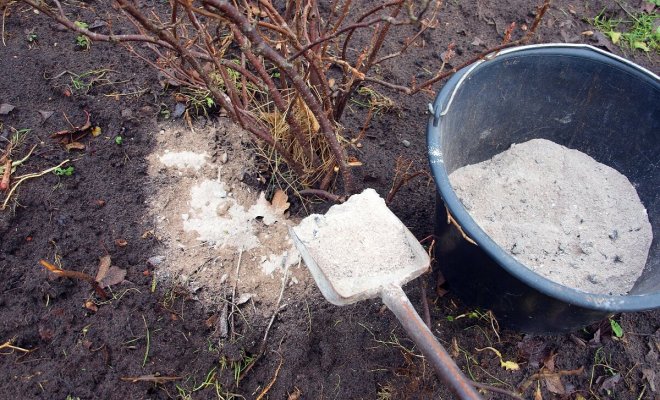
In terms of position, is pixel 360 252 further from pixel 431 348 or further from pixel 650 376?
pixel 650 376

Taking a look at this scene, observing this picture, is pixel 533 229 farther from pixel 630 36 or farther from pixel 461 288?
pixel 630 36

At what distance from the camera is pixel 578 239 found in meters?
2.02

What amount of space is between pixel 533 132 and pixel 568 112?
0.18 m

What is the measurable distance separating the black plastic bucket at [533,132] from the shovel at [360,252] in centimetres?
21

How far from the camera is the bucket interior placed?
78.6 inches

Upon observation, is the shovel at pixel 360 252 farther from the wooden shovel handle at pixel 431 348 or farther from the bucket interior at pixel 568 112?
the bucket interior at pixel 568 112

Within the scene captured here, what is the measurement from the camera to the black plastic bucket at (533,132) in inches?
62.7

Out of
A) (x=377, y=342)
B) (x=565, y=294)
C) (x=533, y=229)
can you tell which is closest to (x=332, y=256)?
(x=377, y=342)

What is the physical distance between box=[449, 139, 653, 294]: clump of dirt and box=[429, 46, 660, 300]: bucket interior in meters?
0.05

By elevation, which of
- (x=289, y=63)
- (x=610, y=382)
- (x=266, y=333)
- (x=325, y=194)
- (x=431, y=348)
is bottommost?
(x=266, y=333)

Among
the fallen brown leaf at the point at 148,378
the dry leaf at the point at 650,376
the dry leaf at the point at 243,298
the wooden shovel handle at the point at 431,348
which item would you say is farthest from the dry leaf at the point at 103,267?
the dry leaf at the point at 650,376

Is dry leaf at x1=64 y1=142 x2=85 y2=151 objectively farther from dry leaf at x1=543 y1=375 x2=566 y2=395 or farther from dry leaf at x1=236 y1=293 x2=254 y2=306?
dry leaf at x1=543 y1=375 x2=566 y2=395

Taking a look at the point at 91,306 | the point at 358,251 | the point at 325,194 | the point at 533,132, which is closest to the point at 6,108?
the point at 91,306

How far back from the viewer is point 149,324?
6.03 feet
